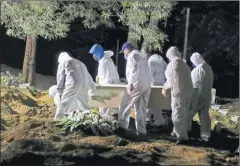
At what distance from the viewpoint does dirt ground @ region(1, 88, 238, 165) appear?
23.2ft

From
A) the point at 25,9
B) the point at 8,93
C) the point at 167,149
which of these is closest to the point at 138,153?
the point at 167,149

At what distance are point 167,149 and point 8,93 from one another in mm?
2048

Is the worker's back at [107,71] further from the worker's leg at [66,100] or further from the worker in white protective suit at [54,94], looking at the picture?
the worker in white protective suit at [54,94]

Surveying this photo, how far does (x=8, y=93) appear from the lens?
736 centimetres

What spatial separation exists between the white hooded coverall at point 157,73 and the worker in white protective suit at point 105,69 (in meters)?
0.46

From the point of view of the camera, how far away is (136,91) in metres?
7.50

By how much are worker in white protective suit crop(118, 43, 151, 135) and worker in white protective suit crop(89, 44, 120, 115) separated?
18 cm

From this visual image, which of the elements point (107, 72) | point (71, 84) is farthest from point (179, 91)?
point (71, 84)

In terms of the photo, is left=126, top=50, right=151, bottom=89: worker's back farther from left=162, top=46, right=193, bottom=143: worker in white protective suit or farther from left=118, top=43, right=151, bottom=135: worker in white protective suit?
left=162, top=46, right=193, bottom=143: worker in white protective suit

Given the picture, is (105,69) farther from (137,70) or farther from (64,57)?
(64,57)

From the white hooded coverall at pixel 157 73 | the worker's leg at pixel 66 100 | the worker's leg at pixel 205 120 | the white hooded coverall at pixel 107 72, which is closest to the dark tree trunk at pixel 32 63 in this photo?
the worker's leg at pixel 66 100

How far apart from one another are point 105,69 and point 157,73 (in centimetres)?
71

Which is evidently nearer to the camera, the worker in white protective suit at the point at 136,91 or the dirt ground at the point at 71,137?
the dirt ground at the point at 71,137

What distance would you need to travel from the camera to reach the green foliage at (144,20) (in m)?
7.48
